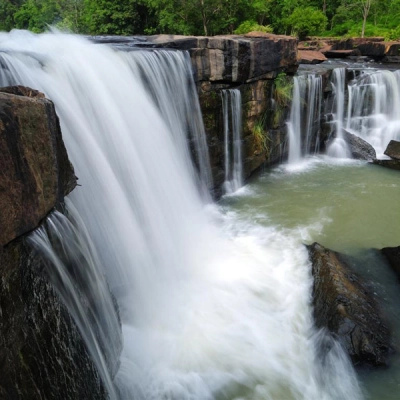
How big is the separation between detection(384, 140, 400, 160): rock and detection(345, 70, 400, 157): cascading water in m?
1.08

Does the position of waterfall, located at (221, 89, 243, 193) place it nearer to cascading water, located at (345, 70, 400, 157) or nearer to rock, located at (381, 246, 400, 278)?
rock, located at (381, 246, 400, 278)

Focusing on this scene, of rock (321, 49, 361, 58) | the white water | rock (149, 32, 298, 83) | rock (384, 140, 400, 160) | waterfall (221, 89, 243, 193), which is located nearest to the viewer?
the white water

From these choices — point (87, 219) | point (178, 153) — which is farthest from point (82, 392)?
point (178, 153)

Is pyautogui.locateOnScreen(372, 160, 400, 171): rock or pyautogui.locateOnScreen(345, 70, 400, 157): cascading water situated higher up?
pyautogui.locateOnScreen(345, 70, 400, 157): cascading water

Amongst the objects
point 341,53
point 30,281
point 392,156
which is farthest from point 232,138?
point 341,53

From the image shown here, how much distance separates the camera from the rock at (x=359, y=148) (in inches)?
416

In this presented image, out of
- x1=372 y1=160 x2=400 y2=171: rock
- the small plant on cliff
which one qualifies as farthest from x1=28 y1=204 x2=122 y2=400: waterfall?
x1=372 y1=160 x2=400 y2=171: rock

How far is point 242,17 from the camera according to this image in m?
24.2

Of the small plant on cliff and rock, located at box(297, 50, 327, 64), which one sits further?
rock, located at box(297, 50, 327, 64)

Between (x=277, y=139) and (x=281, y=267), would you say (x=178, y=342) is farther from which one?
(x=277, y=139)

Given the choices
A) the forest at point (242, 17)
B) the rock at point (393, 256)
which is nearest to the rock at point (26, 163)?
the rock at point (393, 256)

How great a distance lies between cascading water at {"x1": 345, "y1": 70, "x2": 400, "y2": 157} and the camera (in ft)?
39.2

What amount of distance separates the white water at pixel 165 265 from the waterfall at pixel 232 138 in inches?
79.0

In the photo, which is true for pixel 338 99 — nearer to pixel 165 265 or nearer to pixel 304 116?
pixel 304 116
